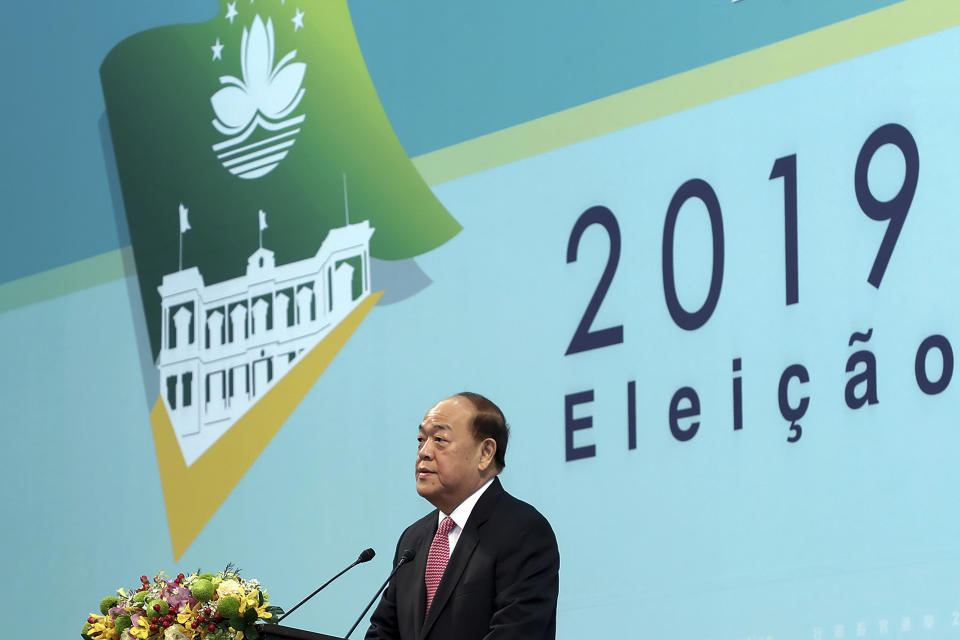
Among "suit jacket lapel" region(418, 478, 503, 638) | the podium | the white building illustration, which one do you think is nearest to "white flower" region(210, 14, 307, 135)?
the white building illustration

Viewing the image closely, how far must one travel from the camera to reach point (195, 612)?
2787mm

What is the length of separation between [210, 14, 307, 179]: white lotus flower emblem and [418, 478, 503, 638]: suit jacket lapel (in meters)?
2.38

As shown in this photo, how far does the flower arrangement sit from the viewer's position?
2762 millimetres

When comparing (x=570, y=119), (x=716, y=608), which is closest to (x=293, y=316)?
(x=570, y=119)

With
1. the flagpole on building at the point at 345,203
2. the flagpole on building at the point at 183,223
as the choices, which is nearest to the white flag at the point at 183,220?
the flagpole on building at the point at 183,223

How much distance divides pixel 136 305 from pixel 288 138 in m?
0.93

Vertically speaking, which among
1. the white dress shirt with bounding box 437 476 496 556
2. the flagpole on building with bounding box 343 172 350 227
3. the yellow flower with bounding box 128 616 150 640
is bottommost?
the yellow flower with bounding box 128 616 150 640

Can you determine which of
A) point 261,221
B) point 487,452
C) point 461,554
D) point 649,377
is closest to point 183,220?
point 261,221

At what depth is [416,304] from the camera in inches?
179

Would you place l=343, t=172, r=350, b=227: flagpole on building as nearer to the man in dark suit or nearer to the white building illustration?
the white building illustration

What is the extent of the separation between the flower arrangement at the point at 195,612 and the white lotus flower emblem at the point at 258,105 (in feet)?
8.01

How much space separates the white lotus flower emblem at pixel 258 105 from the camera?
16.6ft

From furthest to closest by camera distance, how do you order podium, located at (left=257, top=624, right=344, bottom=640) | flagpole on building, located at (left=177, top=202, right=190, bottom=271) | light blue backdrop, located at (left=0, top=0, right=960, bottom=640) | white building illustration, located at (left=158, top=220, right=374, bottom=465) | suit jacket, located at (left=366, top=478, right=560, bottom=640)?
1. flagpole on building, located at (left=177, top=202, right=190, bottom=271)
2. white building illustration, located at (left=158, top=220, right=374, bottom=465)
3. light blue backdrop, located at (left=0, top=0, right=960, bottom=640)
4. suit jacket, located at (left=366, top=478, right=560, bottom=640)
5. podium, located at (left=257, top=624, right=344, bottom=640)

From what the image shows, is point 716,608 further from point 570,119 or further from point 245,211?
point 245,211
